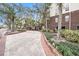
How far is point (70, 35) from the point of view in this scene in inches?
124

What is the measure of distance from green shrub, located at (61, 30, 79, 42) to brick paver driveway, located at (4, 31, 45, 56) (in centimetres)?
44

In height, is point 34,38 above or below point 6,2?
below

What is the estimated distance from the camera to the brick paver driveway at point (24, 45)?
10.3 ft

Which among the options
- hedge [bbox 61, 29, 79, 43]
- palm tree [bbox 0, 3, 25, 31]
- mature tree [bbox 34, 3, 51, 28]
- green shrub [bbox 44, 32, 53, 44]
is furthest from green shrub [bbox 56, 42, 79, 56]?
→ palm tree [bbox 0, 3, 25, 31]

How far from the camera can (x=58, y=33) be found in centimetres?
320

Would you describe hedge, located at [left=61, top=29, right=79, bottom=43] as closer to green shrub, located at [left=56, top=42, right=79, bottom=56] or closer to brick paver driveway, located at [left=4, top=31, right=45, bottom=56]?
green shrub, located at [left=56, top=42, right=79, bottom=56]

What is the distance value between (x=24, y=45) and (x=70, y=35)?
0.79 m

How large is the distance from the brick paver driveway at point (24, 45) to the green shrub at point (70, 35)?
44cm

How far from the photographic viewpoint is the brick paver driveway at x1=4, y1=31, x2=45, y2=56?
3131mm

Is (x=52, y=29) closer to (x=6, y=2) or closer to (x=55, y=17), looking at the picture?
(x=55, y=17)

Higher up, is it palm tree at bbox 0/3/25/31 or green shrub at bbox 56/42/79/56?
palm tree at bbox 0/3/25/31

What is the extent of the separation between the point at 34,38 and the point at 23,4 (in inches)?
24.0

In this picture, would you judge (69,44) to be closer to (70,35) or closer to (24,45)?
(70,35)

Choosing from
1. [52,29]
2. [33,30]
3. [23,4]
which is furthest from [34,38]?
[23,4]
